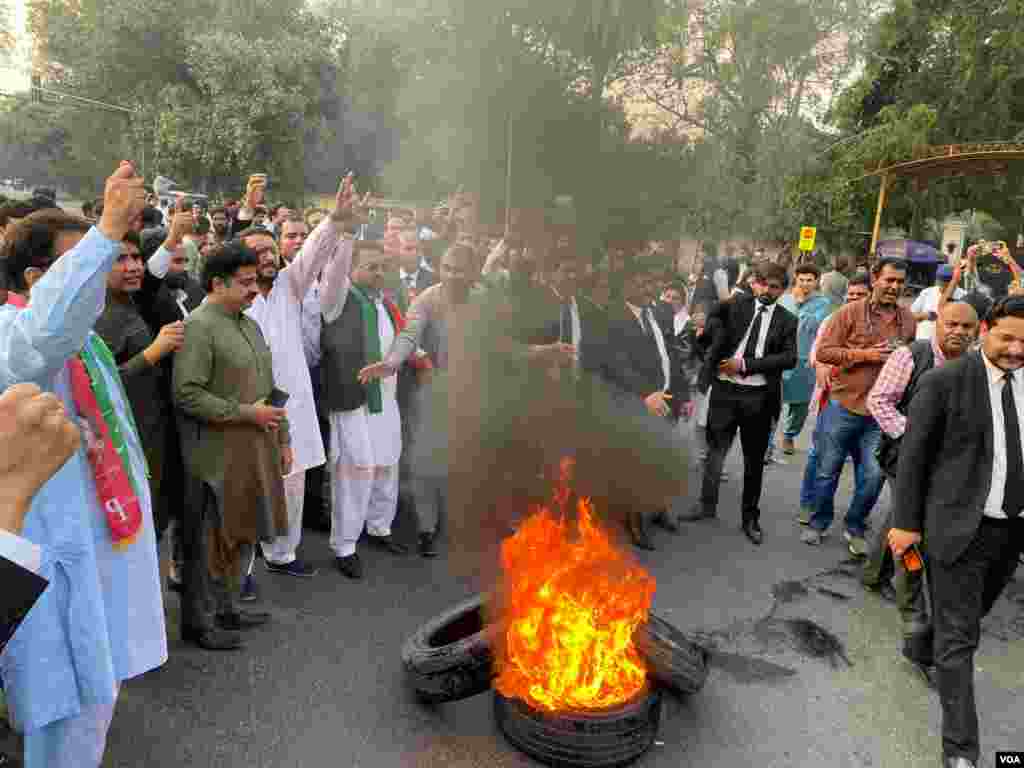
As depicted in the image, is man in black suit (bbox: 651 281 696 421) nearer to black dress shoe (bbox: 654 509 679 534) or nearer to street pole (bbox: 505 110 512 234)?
black dress shoe (bbox: 654 509 679 534)

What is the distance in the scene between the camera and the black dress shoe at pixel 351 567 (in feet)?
15.0

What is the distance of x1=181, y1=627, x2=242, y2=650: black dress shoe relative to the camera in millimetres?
3670

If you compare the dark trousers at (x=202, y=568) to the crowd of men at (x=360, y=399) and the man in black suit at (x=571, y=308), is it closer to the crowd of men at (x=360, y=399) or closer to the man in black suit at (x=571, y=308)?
the crowd of men at (x=360, y=399)

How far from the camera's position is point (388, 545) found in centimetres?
505

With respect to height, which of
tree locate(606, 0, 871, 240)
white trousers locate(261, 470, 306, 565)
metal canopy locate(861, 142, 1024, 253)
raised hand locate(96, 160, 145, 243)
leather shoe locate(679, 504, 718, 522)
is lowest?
leather shoe locate(679, 504, 718, 522)

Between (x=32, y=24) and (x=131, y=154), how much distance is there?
315 inches

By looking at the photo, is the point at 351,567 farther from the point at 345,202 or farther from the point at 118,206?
the point at 118,206

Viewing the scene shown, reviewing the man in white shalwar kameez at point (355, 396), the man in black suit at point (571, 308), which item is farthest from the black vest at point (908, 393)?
the man in white shalwar kameez at point (355, 396)

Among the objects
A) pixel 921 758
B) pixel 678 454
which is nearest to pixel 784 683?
pixel 921 758

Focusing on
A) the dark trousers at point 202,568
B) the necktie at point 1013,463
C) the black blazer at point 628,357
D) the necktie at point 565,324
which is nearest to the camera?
the necktie at point 1013,463

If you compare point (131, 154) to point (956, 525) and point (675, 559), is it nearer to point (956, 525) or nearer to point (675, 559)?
point (675, 559)

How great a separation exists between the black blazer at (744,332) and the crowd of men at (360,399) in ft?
0.05

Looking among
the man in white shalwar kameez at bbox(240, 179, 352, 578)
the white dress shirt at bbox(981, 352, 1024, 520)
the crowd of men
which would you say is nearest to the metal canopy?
the crowd of men

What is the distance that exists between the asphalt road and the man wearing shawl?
773mm
